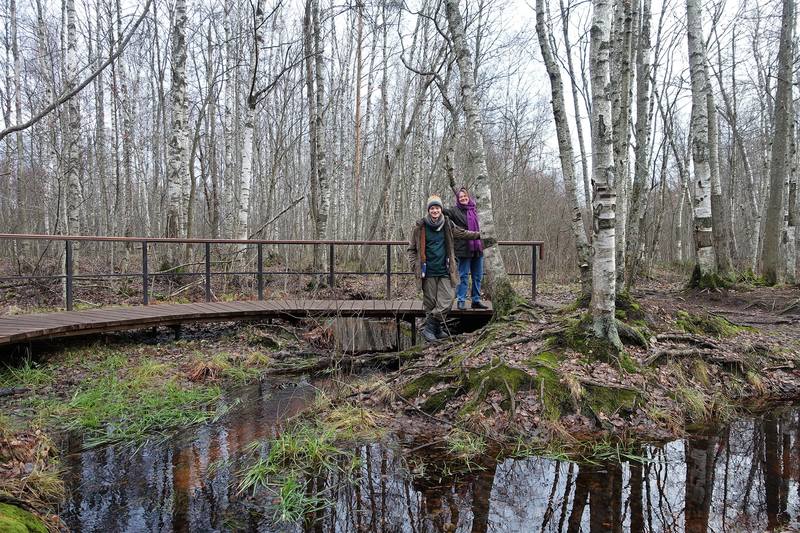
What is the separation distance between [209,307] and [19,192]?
14095 millimetres

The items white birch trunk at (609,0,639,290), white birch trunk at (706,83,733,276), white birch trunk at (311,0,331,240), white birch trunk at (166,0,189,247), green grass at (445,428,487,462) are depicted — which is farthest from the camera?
white birch trunk at (311,0,331,240)

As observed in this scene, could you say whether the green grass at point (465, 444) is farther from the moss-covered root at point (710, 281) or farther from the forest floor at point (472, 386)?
the moss-covered root at point (710, 281)

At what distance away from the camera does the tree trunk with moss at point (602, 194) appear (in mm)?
5070

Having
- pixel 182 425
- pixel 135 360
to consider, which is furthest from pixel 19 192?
pixel 182 425

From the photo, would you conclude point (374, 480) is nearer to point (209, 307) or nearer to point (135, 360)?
point (135, 360)

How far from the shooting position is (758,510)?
317 cm

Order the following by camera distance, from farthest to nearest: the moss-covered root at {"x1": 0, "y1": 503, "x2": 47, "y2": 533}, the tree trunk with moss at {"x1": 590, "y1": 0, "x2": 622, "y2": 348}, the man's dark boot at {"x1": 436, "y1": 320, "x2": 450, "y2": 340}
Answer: the man's dark boot at {"x1": 436, "y1": 320, "x2": 450, "y2": 340}
the tree trunk with moss at {"x1": 590, "y1": 0, "x2": 622, "y2": 348}
the moss-covered root at {"x1": 0, "y1": 503, "x2": 47, "y2": 533}

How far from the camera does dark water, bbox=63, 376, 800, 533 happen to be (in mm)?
3053

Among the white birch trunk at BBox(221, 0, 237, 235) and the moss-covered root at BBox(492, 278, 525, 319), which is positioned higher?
the white birch trunk at BBox(221, 0, 237, 235)

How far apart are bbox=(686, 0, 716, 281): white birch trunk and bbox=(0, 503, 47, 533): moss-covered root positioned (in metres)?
10.9

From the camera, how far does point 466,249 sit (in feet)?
24.2

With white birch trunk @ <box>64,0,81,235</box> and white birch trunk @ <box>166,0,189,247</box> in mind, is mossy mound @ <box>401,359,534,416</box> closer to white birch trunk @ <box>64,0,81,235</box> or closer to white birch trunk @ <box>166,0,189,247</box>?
white birch trunk @ <box>166,0,189,247</box>

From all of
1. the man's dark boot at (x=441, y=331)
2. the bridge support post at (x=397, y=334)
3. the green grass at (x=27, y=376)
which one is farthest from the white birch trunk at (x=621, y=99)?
the green grass at (x=27, y=376)

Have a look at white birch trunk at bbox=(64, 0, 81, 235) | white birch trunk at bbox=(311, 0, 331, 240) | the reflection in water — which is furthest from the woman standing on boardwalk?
white birch trunk at bbox=(64, 0, 81, 235)
